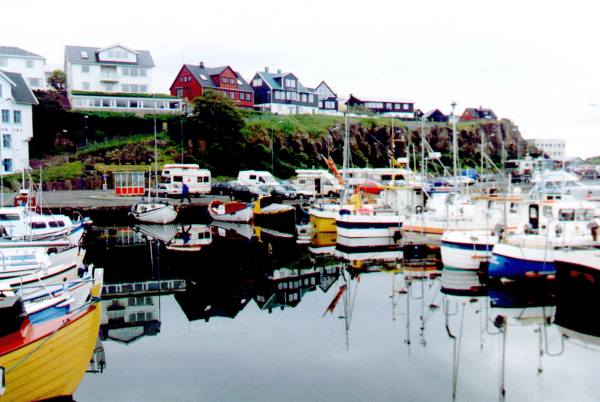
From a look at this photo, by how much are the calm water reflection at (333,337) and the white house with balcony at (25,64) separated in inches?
2388

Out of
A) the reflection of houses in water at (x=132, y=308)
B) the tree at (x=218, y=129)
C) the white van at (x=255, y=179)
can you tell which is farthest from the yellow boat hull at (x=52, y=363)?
the tree at (x=218, y=129)

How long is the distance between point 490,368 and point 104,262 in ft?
71.9

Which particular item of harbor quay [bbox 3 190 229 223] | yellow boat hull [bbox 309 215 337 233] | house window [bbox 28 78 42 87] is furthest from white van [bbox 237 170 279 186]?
house window [bbox 28 78 42 87]

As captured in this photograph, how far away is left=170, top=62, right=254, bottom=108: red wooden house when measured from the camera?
8800cm

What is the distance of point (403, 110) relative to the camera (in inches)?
4530

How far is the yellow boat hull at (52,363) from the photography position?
1323 cm

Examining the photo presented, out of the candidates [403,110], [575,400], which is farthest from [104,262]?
[403,110]

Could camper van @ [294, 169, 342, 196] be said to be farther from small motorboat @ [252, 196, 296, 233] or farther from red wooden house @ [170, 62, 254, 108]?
red wooden house @ [170, 62, 254, 108]

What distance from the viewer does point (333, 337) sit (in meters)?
20.0

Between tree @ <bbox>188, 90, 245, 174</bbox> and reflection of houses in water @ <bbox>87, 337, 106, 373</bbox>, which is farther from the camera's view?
tree @ <bbox>188, 90, 245, 174</bbox>

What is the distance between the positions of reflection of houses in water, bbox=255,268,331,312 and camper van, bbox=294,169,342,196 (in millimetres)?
31796

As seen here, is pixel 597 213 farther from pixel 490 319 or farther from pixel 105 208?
pixel 105 208

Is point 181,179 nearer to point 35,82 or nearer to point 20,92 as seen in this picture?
point 20,92

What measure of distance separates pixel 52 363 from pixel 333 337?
8.95 m
